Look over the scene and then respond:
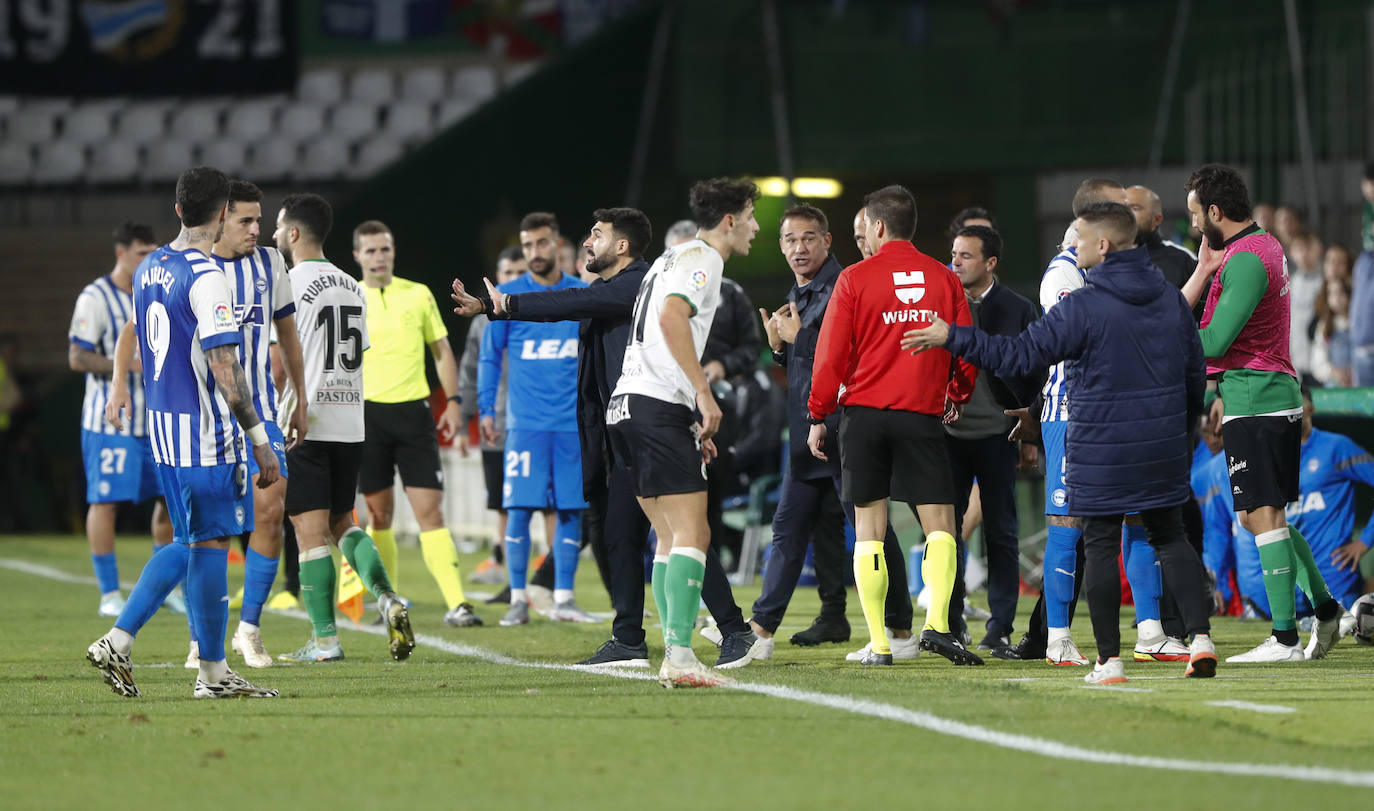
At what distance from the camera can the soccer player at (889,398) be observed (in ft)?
23.7

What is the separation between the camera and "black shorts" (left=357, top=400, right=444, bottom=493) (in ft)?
31.2

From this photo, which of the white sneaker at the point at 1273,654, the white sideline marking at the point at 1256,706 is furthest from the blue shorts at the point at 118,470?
the white sideline marking at the point at 1256,706

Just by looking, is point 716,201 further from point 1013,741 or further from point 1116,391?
point 1013,741

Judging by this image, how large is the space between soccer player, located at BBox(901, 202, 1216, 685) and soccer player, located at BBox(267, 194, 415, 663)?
2.89m

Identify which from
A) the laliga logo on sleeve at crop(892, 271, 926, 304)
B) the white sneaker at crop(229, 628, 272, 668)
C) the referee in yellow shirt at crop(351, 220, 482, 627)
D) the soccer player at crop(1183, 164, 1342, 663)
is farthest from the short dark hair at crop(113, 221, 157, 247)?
the soccer player at crop(1183, 164, 1342, 663)

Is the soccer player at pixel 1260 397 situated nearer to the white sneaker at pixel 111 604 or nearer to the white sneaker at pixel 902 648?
the white sneaker at pixel 902 648

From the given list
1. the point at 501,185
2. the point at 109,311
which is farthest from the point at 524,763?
the point at 501,185

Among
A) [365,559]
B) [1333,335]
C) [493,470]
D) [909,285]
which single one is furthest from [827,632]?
[1333,335]

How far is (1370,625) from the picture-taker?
26.5ft

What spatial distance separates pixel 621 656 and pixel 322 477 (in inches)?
65.1

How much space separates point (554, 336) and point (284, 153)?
16.9 meters

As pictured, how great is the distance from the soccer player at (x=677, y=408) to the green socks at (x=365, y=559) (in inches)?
67.5

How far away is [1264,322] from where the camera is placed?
24.5 feet

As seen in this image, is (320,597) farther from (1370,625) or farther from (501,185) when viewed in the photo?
(501,185)
